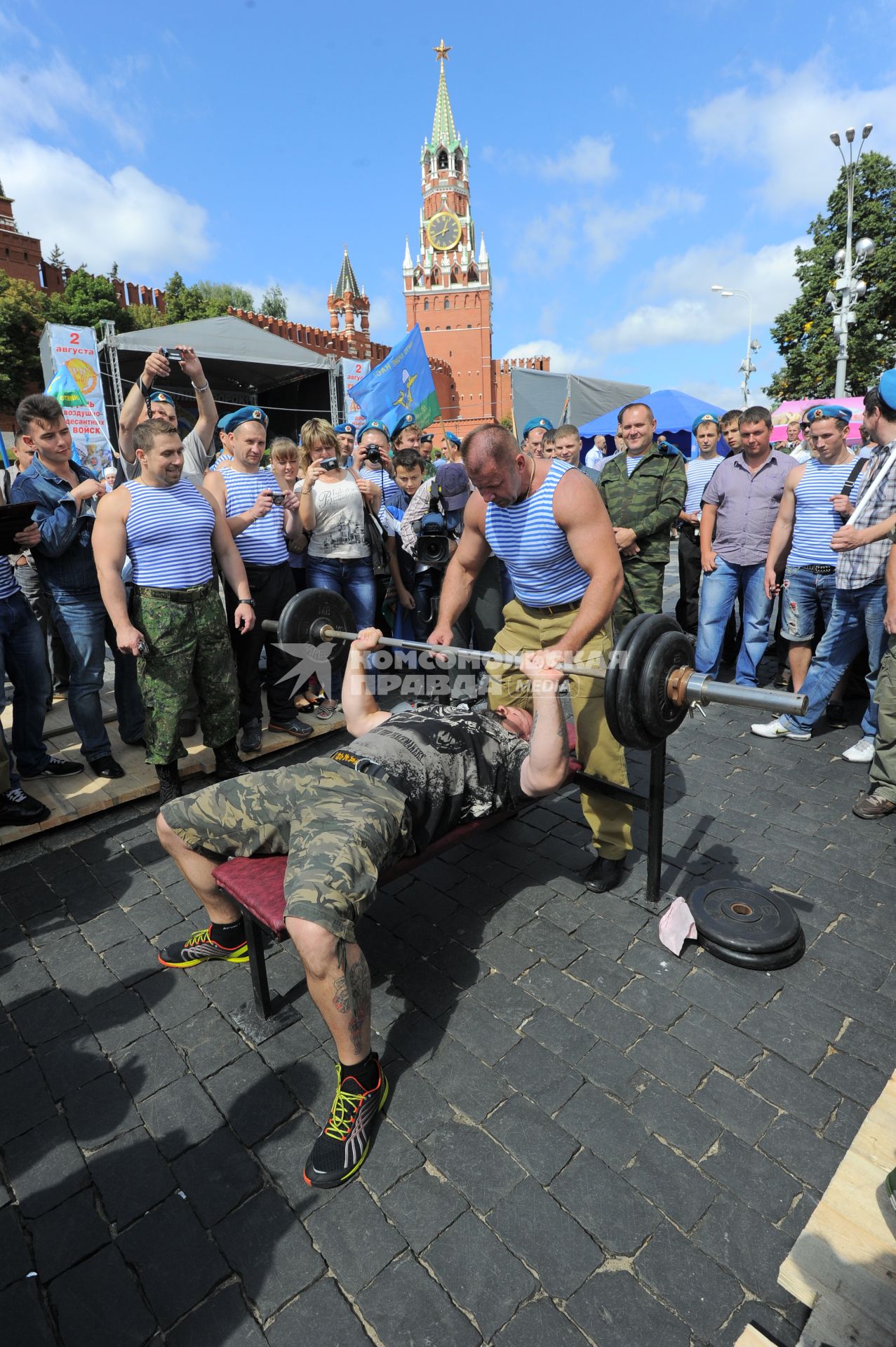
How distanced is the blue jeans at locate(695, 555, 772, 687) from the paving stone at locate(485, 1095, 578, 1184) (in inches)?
142

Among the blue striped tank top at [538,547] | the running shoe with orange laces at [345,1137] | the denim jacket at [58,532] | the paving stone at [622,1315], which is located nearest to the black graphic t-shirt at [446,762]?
the blue striped tank top at [538,547]

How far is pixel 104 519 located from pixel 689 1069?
3.25 meters

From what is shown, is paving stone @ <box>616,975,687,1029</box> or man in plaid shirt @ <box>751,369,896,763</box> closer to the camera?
paving stone @ <box>616,975,687,1029</box>

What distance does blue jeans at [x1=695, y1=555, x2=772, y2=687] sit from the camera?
4832 millimetres

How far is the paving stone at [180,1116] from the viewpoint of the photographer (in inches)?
73.2

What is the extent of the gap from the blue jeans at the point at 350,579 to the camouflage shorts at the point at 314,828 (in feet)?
7.46

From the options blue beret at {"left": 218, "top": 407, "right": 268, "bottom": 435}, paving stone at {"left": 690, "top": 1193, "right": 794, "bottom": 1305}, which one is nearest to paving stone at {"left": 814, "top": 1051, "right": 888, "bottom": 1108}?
paving stone at {"left": 690, "top": 1193, "right": 794, "bottom": 1305}

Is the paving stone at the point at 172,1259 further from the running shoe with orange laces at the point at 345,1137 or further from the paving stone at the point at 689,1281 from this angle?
the paving stone at the point at 689,1281

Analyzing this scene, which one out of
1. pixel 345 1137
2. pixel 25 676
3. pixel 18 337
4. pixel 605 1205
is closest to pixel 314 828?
pixel 345 1137

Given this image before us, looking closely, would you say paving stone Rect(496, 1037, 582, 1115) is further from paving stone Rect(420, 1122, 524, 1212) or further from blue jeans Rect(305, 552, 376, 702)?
blue jeans Rect(305, 552, 376, 702)

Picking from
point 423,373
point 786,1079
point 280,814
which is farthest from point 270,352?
point 786,1079

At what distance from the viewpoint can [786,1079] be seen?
6.47 feet

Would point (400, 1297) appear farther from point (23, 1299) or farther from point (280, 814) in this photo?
point (280, 814)

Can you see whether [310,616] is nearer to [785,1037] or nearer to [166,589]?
[166,589]
